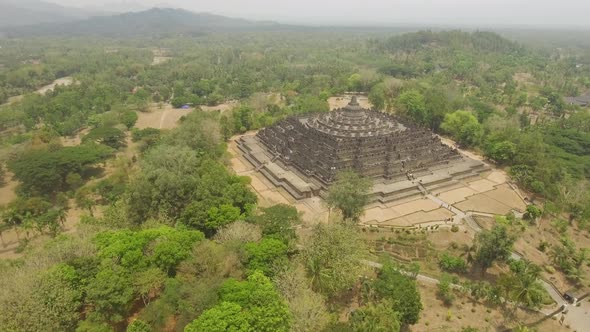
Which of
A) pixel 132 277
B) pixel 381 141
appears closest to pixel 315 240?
pixel 132 277


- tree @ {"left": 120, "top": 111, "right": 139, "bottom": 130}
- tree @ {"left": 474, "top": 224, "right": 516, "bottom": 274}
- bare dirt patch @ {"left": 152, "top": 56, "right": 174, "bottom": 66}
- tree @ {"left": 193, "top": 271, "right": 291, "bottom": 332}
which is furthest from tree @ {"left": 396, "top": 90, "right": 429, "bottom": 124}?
bare dirt patch @ {"left": 152, "top": 56, "right": 174, "bottom": 66}

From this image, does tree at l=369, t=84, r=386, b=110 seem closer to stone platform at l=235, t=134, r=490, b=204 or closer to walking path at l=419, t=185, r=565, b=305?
stone platform at l=235, t=134, r=490, b=204

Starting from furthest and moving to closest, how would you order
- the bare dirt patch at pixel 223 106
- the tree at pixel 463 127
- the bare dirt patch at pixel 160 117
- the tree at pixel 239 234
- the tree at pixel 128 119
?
1. the bare dirt patch at pixel 223 106
2. the bare dirt patch at pixel 160 117
3. the tree at pixel 128 119
4. the tree at pixel 463 127
5. the tree at pixel 239 234

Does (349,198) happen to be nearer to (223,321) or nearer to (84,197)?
(223,321)

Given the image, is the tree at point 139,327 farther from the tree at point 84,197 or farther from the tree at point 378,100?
the tree at point 378,100

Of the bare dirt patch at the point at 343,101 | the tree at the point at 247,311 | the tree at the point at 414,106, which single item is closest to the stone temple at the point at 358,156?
the tree at the point at 414,106

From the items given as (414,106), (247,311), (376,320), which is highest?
(414,106)

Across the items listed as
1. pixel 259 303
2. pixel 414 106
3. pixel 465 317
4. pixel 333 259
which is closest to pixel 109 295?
pixel 259 303
